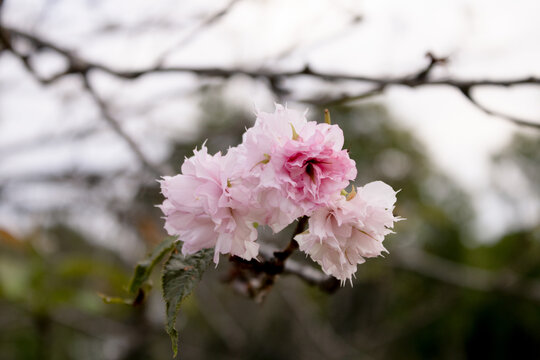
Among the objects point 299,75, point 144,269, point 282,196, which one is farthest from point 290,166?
point 299,75

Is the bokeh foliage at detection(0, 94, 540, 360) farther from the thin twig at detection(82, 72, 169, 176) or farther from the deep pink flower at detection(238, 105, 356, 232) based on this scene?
the deep pink flower at detection(238, 105, 356, 232)

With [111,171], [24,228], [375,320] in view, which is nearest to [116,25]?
[111,171]

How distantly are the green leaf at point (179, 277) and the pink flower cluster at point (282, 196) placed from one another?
83 mm

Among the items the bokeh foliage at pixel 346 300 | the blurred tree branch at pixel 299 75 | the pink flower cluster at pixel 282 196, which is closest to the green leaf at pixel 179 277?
the pink flower cluster at pixel 282 196

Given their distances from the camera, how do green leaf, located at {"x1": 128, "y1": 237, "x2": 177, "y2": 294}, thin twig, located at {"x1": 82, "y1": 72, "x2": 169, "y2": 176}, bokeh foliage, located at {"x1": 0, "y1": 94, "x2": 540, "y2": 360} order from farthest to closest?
1. bokeh foliage, located at {"x1": 0, "y1": 94, "x2": 540, "y2": 360}
2. thin twig, located at {"x1": 82, "y1": 72, "x2": 169, "y2": 176}
3. green leaf, located at {"x1": 128, "y1": 237, "x2": 177, "y2": 294}

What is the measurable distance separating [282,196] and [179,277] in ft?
0.91

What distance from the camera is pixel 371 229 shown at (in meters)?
0.75

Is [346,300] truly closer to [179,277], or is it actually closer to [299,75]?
[299,75]

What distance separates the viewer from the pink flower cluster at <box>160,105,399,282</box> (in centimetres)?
71

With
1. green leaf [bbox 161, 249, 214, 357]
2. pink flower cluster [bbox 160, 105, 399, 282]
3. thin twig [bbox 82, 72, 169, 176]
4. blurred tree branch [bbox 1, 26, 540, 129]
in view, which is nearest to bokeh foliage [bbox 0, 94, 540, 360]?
thin twig [bbox 82, 72, 169, 176]

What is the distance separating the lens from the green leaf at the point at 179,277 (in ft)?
2.51

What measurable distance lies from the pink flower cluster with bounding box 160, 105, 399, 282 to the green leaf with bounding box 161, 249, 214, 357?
0.08 meters

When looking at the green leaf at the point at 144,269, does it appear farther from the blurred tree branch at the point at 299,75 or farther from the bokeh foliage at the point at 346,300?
the bokeh foliage at the point at 346,300

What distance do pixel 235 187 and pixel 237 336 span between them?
493cm
